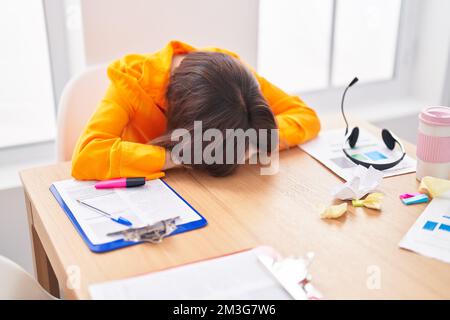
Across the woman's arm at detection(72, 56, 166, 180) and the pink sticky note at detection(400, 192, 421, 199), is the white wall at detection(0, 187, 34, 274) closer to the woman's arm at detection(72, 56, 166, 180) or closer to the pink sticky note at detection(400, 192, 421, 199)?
the woman's arm at detection(72, 56, 166, 180)

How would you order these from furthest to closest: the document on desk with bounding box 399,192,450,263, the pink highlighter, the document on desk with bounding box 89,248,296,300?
the pink highlighter, the document on desk with bounding box 399,192,450,263, the document on desk with bounding box 89,248,296,300

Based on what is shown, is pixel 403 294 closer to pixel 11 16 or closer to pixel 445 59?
pixel 11 16

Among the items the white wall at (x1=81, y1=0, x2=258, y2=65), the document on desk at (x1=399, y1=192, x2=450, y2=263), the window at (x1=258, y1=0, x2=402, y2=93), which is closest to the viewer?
the document on desk at (x1=399, y1=192, x2=450, y2=263)

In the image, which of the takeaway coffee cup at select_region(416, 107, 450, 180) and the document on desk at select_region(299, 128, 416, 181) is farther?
the document on desk at select_region(299, 128, 416, 181)

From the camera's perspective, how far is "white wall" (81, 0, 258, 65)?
5.31 ft

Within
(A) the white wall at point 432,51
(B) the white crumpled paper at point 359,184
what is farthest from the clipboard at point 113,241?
(A) the white wall at point 432,51

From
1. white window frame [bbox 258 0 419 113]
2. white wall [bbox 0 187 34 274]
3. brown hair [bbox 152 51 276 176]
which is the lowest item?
white wall [bbox 0 187 34 274]

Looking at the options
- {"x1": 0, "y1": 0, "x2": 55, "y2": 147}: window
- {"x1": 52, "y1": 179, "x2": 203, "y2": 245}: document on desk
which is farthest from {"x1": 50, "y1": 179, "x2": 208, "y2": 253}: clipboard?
{"x1": 0, "y1": 0, "x2": 55, "y2": 147}: window

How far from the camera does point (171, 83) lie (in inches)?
50.1

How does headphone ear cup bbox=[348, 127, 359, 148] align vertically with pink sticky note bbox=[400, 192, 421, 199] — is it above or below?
above

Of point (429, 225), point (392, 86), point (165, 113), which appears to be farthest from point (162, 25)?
point (392, 86)

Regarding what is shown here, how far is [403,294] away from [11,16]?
1.36 metres

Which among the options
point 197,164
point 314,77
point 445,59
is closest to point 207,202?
point 197,164

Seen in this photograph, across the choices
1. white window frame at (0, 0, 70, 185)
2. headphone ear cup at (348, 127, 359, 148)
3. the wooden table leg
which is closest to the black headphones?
headphone ear cup at (348, 127, 359, 148)
